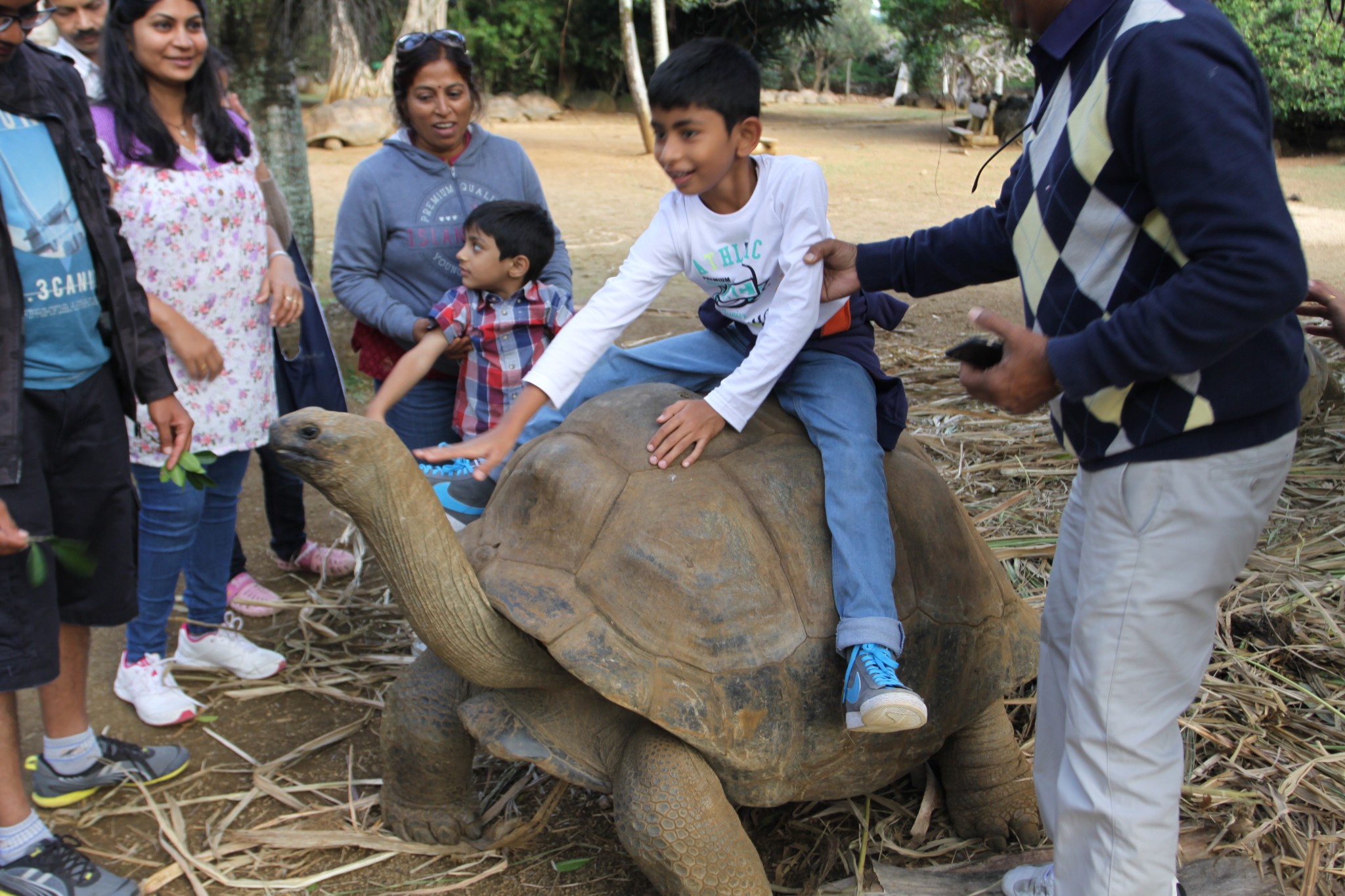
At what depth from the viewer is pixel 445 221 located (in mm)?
3518

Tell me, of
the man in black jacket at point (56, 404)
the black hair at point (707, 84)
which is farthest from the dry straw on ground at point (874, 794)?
the black hair at point (707, 84)

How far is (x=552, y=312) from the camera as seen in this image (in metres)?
3.44

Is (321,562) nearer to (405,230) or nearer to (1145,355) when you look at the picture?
(405,230)

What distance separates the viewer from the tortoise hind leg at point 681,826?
227cm

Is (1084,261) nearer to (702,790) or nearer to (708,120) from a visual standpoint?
(708,120)

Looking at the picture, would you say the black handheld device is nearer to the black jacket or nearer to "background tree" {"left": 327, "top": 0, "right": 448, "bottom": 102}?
the black jacket

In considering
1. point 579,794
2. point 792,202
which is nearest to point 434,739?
point 579,794

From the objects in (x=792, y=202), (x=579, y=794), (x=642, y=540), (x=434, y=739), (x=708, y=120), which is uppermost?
(x=708, y=120)

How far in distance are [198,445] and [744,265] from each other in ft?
5.92

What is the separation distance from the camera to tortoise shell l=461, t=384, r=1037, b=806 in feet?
7.56

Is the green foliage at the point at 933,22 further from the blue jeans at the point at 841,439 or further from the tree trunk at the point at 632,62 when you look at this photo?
the blue jeans at the point at 841,439

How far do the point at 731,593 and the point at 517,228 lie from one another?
1.50 m

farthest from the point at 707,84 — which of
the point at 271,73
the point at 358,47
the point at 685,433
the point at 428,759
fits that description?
the point at 358,47

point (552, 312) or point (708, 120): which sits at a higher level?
point (708, 120)
